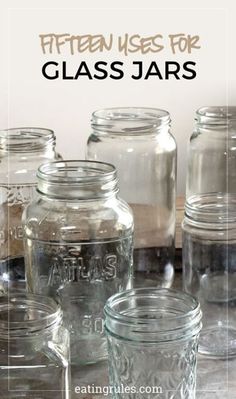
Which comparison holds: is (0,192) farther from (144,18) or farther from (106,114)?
(144,18)

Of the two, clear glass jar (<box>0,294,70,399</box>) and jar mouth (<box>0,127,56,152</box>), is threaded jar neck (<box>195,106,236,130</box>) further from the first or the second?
clear glass jar (<box>0,294,70,399</box>)

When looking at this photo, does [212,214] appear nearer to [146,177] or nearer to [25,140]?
[146,177]

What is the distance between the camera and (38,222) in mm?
925

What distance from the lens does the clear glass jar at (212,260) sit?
968 mm

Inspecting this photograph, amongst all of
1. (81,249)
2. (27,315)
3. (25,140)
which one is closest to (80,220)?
(81,249)

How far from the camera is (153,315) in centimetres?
83

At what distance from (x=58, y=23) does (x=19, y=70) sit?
3.8 inches

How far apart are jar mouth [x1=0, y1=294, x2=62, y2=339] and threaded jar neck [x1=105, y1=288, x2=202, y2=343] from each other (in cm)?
5

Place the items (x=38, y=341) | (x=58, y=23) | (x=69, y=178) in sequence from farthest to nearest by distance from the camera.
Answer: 1. (x=58, y=23)
2. (x=69, y=178)
3. (x=38, y=341)

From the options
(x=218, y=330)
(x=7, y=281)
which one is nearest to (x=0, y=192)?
(x=7, y=281)

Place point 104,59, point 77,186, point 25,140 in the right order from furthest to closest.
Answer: point 104,59, point 25,140, point 77,186

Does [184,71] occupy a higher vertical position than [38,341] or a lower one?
higher

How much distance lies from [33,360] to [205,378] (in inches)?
7.5

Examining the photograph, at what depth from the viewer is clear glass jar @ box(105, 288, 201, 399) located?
778mm
